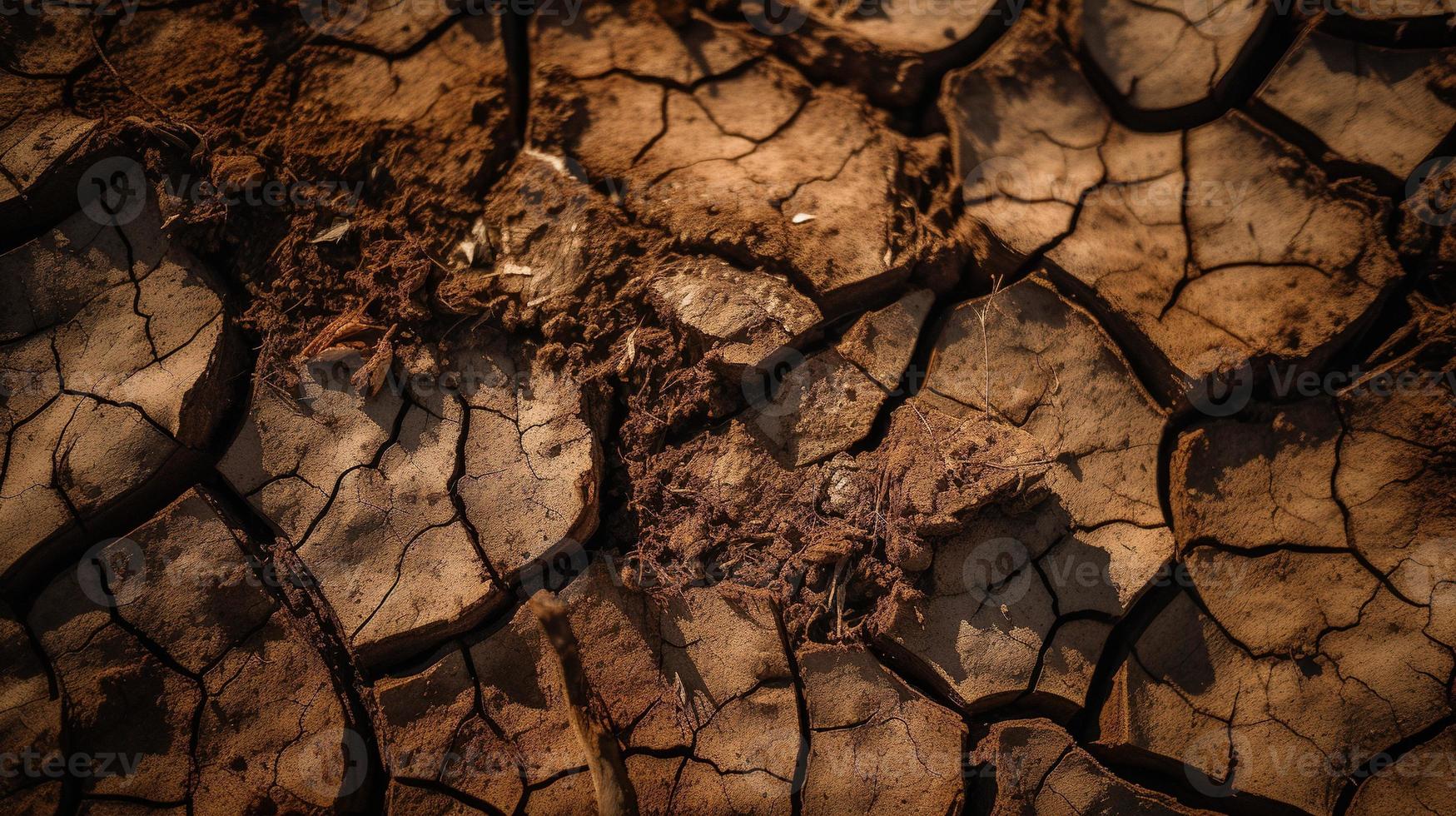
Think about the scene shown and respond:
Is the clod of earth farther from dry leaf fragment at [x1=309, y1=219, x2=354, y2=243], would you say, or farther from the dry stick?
the dry stick

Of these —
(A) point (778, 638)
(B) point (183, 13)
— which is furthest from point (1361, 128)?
(B) point (183, 13)

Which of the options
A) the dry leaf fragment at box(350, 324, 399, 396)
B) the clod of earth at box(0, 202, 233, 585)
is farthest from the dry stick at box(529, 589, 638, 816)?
the clod of earth at box(0, 202, 233, 585)

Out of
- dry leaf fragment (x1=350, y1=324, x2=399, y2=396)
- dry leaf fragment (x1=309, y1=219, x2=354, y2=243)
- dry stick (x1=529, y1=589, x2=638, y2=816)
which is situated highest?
dry leaf fragment (x1=309, y1=219, x2=354, y2=243)

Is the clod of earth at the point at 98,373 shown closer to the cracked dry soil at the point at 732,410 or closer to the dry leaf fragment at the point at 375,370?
the cracked dry soil at the point at 732,410

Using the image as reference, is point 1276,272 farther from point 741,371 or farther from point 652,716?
point 652,716

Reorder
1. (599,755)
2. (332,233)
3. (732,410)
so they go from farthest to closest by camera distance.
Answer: (332,233), (732,410), (599,755)

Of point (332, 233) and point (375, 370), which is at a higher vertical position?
point (332, 233)

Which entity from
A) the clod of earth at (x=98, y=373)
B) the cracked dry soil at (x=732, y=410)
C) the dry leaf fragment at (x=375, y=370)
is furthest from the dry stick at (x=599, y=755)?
the clod of earth at (x=98, y=373)

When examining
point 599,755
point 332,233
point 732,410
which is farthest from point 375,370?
point 599,755

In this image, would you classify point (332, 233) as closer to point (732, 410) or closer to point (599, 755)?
point (732, 410)
